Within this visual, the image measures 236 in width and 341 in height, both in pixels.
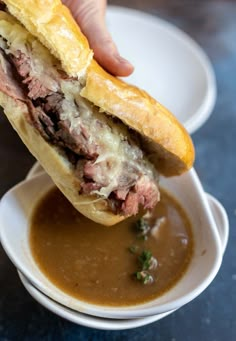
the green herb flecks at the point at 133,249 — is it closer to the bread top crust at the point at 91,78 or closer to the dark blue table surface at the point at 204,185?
the dark blue table surface at the point at 204,185

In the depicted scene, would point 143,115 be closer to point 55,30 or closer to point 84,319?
point 55,30

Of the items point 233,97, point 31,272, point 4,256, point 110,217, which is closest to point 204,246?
point 110,217

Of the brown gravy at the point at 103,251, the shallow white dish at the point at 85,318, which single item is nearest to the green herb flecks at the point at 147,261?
the brown gravy at the point at 103,251

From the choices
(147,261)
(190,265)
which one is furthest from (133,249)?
(190,265)

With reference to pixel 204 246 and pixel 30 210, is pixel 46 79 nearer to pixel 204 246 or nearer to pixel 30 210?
pixel 30 210

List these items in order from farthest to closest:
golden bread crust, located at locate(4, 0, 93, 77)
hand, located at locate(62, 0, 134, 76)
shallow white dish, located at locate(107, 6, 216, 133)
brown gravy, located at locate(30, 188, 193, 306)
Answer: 1. shallow white dish, located at locate(107, 6, 216, 133)
2. hand, located at locate(62, 0, 134, 76)
3. brown gravy, located at locate(30, 188, 193, 306)
4. golden bread crust, located at locate(4, 0, 93, 77)

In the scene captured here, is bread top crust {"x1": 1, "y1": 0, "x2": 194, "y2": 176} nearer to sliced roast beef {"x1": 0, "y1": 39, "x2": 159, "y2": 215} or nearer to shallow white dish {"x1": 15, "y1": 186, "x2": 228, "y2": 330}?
sliced roast beef {"x1": 0, "y1": 39, "x2": 159, "y2": 215}

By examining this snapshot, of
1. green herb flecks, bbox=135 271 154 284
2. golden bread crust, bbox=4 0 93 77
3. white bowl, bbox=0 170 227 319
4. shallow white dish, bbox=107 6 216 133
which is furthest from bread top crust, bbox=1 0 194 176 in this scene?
shallow white dish, bbox=107 6 216 133

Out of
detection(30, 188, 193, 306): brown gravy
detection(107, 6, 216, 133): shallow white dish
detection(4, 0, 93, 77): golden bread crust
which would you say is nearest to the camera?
detection(4, 0, 93, 77): golden bread crust

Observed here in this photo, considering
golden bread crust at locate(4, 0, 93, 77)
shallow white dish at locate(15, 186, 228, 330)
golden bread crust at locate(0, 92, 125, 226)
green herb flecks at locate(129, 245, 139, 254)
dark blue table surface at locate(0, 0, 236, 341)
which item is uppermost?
A: golden bread crust at locate(4, 0, 93, 77)
